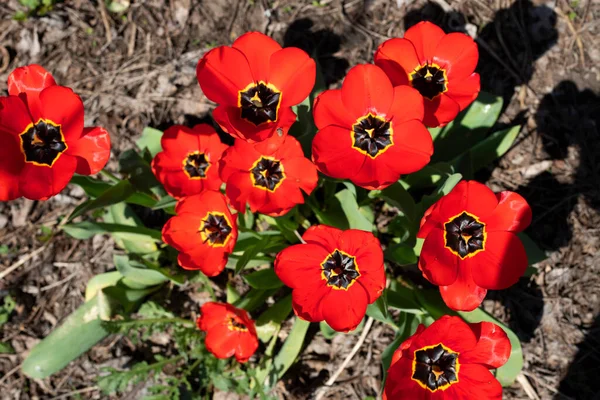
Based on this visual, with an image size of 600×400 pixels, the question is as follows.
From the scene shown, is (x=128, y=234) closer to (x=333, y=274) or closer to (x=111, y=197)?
(x=111, y=197)

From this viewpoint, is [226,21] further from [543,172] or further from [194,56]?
[543,172]

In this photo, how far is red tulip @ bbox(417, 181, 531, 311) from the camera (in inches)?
91.0

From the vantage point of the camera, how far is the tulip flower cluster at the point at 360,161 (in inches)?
92.0

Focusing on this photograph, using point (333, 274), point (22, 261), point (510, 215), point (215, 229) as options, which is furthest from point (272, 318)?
point (22, 261)

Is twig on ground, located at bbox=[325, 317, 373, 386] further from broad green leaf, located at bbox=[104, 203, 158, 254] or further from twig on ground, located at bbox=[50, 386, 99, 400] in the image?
twig on ground, located at bbox=[50, 386, 99, 400]

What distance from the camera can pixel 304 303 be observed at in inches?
96.3

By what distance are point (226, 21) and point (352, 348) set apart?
2613mm

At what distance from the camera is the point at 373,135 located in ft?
8.24

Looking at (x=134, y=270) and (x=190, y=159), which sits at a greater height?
(x=190, y=159)

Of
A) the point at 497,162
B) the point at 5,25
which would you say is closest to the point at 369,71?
the point at 497,162

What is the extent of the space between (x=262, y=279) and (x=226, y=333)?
0.36m

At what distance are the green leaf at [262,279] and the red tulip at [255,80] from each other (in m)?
0.87

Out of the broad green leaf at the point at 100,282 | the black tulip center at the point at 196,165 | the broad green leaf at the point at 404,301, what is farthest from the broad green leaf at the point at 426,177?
the broad green leaf at the point at 100,282

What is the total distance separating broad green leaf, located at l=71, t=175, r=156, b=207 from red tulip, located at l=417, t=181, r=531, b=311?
5.52ft
